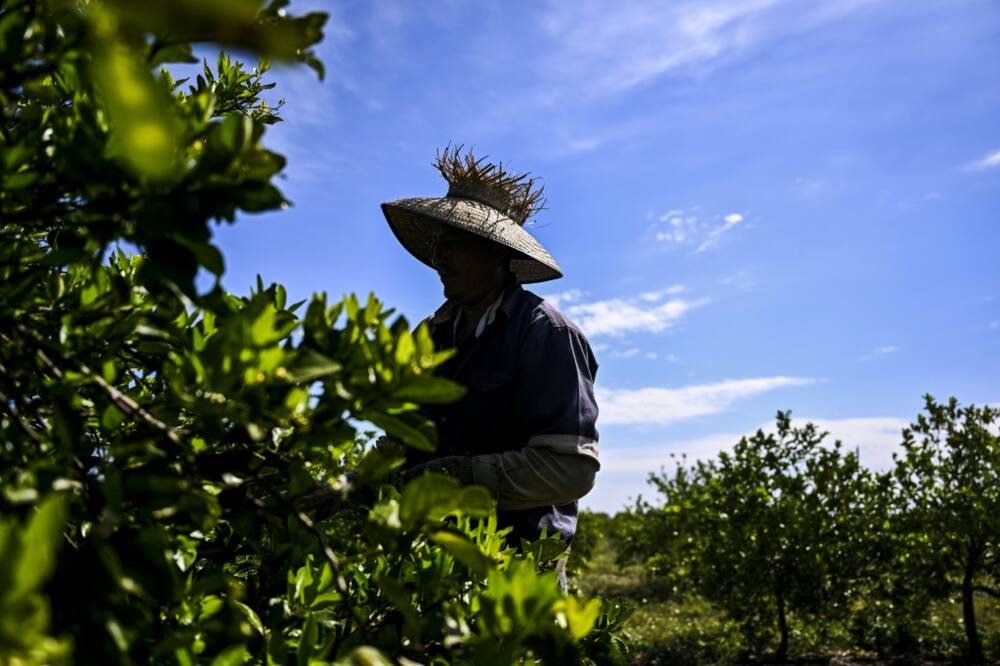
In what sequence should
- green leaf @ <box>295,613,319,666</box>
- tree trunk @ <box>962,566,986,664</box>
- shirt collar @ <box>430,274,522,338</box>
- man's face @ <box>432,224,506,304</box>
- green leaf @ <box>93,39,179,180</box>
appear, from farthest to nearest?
tree trunk @ <box>962,566,986,664</box> → man's face @ <box>432,224,506,304</box> → shirt collar @ <box>430,274,522,338</box> → green leaf @ <box>295,613,319,666</box> → green leaf @ <box>93,39,179,180</box>

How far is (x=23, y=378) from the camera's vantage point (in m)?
1.06

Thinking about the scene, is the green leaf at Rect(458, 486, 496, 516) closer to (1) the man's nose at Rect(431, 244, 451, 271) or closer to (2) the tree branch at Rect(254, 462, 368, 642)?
(2) the tree branch at Rect(254, 462, 368, 642)

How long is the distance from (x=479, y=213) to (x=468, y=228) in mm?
207

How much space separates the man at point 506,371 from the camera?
262cm

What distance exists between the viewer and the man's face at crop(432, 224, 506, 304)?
327 cm

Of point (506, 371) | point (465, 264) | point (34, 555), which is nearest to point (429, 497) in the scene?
point (34, 555)

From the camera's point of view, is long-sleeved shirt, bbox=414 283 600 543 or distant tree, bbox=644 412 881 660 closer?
long-sleeved shirt, bbox=414 283 600 543

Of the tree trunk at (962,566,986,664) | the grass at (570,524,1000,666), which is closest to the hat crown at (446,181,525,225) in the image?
the grass at (570,524,1000,666)

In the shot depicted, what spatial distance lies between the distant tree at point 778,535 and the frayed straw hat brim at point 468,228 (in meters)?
6.10

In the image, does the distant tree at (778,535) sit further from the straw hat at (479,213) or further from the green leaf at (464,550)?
the green leaf at (464,550)

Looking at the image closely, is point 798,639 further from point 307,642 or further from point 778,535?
point 307,642

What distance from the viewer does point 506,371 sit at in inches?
114

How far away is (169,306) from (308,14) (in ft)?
1.56

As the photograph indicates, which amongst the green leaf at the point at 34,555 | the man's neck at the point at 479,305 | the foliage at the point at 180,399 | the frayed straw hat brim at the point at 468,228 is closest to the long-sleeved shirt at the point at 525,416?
the man's neck at the point at 479,305
